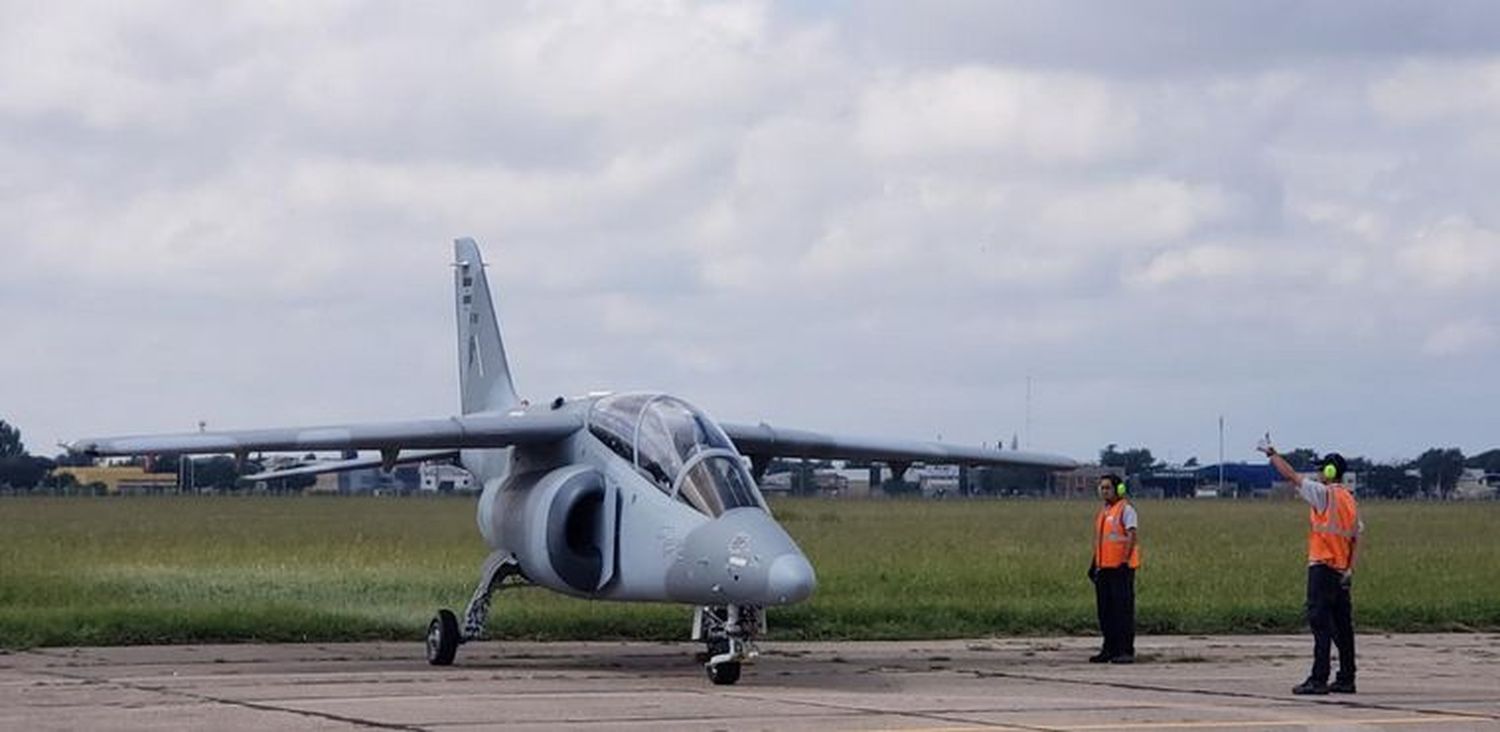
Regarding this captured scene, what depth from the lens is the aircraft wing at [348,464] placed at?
24.1 metres

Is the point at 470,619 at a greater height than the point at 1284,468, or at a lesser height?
lesser

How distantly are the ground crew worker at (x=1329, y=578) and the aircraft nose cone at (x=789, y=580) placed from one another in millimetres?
3420

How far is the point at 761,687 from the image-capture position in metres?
18.8

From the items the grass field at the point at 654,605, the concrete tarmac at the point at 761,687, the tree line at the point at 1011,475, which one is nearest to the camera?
the concrete tarmac at the point at 761,687

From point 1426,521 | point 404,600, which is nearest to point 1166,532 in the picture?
point 1426,521

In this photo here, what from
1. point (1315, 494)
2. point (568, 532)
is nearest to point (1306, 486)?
point (1315, 494)

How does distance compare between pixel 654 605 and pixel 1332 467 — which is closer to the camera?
pixel 1332 467

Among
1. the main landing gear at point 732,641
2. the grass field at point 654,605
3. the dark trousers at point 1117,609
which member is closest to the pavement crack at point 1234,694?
the dark trousers at point 1117,609

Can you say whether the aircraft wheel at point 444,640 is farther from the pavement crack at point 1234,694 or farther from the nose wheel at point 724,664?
the pavement crack at point 1234,694

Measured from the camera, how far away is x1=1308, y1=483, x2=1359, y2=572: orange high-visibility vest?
18.2 meters

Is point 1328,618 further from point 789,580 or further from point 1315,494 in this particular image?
point 789,580

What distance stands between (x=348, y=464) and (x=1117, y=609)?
27.5ft

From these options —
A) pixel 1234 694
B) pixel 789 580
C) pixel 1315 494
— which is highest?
pixel 1315 494

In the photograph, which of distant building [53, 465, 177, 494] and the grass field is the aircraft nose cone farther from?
distant building [53, 465, 177, 494]
